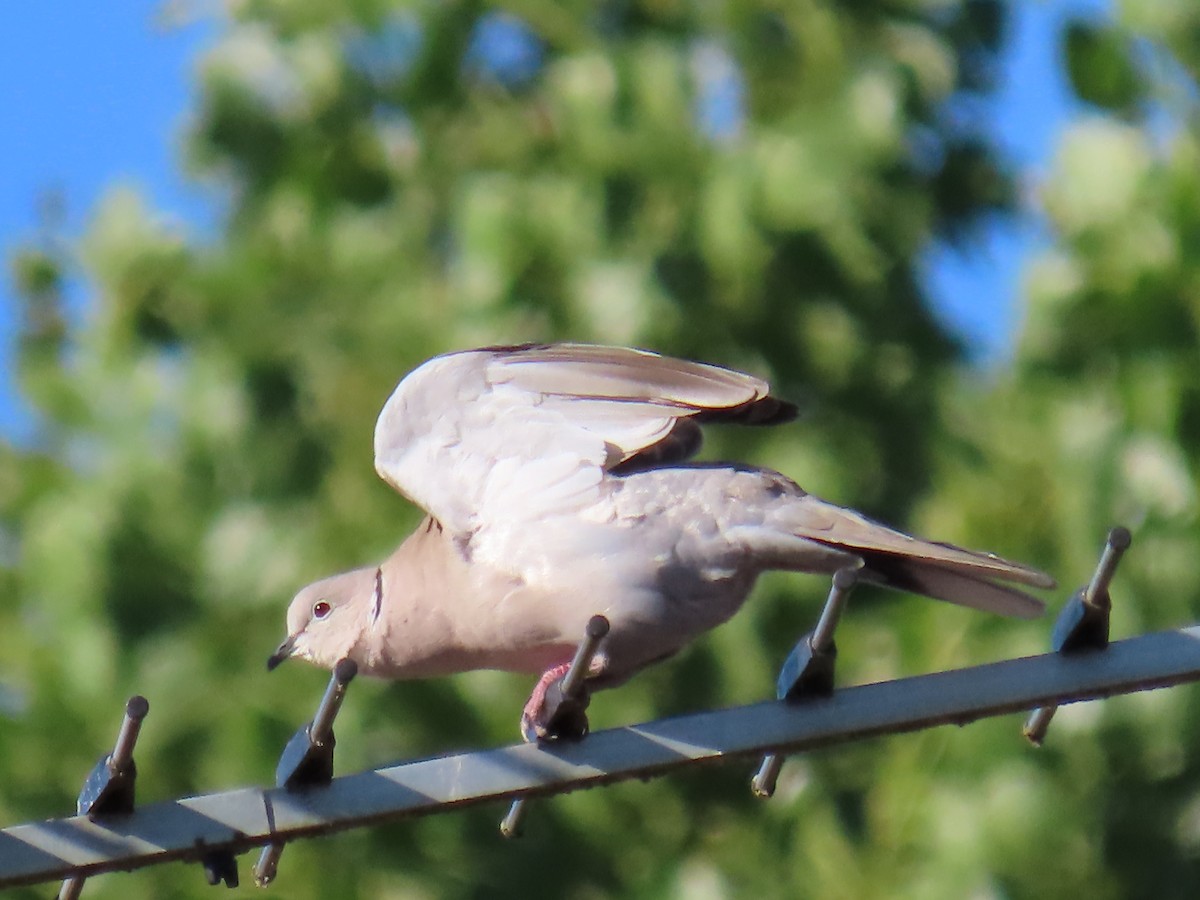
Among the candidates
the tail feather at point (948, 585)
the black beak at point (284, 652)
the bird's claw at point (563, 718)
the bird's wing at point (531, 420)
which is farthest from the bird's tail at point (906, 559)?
the black beak at point (284, 652)

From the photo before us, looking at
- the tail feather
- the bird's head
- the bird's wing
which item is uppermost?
the bird's wing

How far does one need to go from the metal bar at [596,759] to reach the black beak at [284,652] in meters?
2.27

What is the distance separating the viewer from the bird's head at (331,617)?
498 cm

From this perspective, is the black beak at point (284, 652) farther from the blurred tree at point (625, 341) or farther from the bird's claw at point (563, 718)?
the bird's claw at point (563, 718)

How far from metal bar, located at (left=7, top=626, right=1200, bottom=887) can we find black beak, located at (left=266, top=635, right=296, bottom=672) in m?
2.27

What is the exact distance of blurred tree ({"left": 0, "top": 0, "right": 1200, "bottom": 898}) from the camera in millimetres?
5590

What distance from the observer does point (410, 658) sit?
15.5 ft

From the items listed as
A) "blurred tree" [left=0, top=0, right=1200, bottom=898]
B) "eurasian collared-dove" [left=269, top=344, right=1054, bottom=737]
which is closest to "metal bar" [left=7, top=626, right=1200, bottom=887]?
"eurasian collared-dove" [left=269, top=344, right=1054, bottom=737]

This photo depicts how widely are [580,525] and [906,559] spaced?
2.51 feet

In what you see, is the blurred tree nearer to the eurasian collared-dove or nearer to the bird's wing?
the eurasian collared-dove

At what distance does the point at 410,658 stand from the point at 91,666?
2.34m

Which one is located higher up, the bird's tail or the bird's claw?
the bird's claw

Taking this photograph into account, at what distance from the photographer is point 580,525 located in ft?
14.6

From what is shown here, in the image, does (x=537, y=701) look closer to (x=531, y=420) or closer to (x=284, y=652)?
(x=531, y=420)
